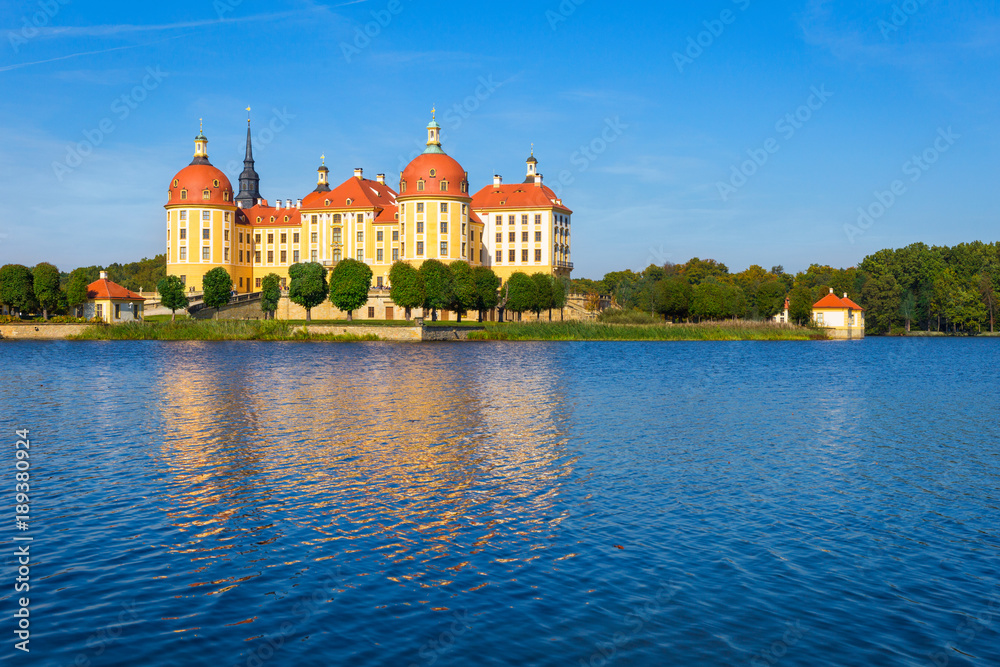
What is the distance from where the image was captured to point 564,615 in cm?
1005

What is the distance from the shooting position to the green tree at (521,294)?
100m

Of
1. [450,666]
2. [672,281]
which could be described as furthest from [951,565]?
[672,281]

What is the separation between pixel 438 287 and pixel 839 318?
54.4 m

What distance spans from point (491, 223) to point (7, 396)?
93574mm

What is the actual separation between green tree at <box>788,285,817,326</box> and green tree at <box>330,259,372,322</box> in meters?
56.9

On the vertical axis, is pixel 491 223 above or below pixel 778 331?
above

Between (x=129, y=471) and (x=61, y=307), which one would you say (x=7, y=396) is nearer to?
(x=129, y=471)

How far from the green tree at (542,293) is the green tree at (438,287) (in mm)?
11261

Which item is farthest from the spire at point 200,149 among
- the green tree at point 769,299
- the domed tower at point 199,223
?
the green tree at point 769,299

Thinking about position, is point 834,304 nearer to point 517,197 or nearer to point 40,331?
point 517,197

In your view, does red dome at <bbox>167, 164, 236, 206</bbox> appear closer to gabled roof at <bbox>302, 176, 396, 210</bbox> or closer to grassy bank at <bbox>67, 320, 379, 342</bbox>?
gabled roof at <bbox>302, 176, 396, 210</bbox>

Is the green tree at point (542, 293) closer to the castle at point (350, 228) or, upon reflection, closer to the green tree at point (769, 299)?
the castle at point (350, 228)

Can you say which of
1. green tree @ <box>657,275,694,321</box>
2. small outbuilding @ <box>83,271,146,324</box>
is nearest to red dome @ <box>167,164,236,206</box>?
small outbuilding @ <box>83,271,146,324</box>

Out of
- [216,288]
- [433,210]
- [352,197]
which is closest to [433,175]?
[433,210]
